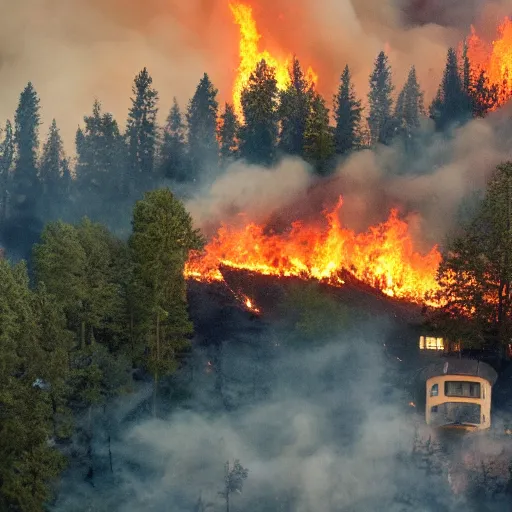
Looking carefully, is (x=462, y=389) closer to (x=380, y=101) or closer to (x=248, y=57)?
(x=380, y=101)

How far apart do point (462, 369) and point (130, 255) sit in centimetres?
2987

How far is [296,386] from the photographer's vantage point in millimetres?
72312

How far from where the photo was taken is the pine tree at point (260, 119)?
113562 millimetres

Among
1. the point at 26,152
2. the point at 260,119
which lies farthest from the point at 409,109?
the point at 26,152

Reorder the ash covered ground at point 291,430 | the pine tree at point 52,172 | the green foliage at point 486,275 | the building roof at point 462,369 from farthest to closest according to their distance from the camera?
1. the pine tree at point 52,172
2. the green foliage at point 486,275
3. the building roof at point 462,369
4. the ash covered ground at point 291,430

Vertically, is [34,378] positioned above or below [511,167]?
below

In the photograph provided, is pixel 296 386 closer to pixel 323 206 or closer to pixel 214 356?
pixel 214 356

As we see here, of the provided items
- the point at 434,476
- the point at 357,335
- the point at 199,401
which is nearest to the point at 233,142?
the point at 357,335

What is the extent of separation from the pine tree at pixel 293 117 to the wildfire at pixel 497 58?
36.7m

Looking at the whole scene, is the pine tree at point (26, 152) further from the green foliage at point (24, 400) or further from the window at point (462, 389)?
the window at point (462, 389)

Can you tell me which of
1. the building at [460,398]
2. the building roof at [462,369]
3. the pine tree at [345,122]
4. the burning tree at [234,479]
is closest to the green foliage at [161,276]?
the burning tree at [234,479]

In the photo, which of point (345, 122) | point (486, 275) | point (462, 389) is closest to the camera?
point (462, 389)

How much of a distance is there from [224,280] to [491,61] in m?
85.6

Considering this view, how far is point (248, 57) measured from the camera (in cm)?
14200
